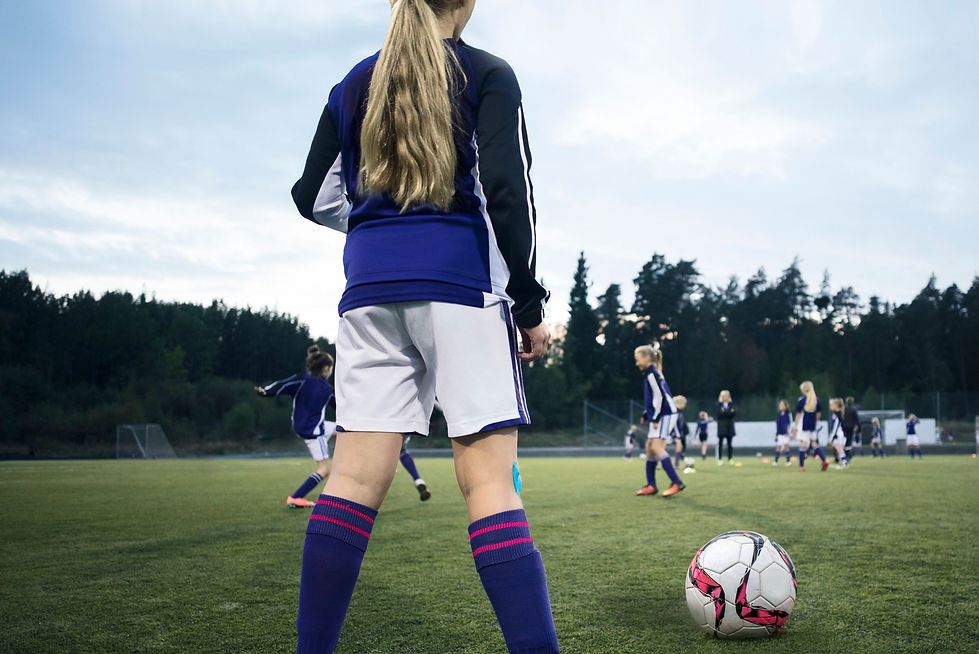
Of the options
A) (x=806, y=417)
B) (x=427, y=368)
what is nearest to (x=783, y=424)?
(x=806, y=417)

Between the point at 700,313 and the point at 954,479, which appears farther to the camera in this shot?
the point at 700,313

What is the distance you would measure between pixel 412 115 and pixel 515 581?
122cm

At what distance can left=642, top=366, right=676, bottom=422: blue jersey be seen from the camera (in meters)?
10.8

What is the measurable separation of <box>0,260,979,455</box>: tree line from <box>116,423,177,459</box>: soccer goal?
17557 mm

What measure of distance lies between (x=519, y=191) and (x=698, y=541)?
4.49 meters

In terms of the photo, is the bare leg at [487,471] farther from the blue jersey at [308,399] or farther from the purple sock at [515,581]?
the blue jersey at [308,399]

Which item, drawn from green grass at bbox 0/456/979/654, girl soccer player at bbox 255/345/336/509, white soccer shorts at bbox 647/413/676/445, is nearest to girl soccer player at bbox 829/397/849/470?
white soccer shorts at bbox 647/413/676/445

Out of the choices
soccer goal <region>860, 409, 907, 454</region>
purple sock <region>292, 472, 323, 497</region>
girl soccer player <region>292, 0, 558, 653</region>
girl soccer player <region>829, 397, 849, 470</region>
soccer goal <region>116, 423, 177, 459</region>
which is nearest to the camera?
girl soccer player <region>292, 0, 558, 653</region>

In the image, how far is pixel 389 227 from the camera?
6.63 ft

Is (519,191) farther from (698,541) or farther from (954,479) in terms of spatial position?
(954,479)

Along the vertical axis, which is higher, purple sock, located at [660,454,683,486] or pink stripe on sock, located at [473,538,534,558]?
pink stripe on sock, located at [473,538,534,558]

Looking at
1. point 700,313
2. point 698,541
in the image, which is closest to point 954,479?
point 698,541

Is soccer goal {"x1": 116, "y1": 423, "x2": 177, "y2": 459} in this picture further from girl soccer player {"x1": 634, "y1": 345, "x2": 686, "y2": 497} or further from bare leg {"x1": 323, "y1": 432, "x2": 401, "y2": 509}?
bare leg {"x1": 323, "y1": 432, "x2": 401, "y2": 509}

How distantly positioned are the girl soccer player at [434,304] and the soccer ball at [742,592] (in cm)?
153
